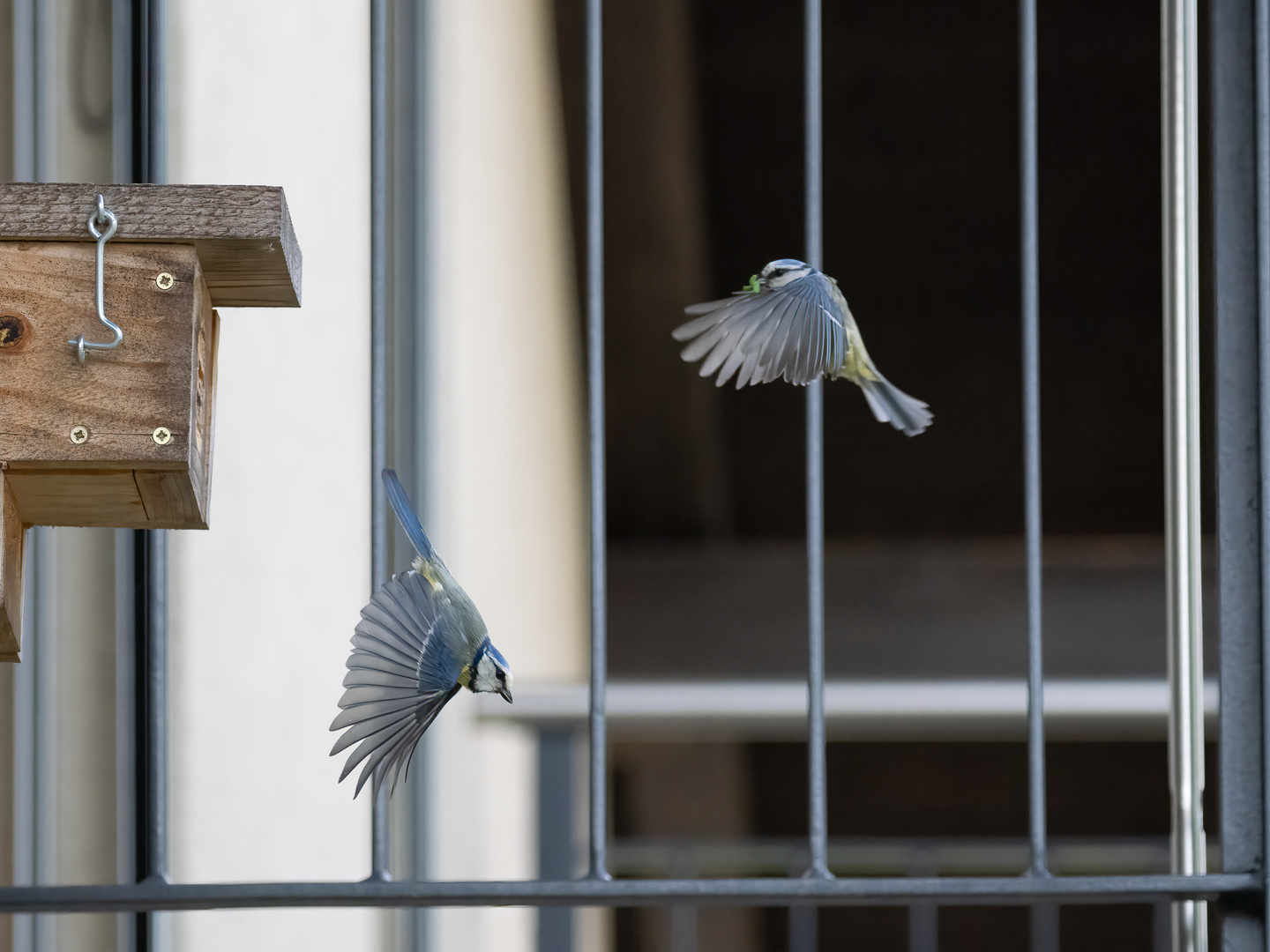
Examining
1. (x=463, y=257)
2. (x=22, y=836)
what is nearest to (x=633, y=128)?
(x=463, y=257)

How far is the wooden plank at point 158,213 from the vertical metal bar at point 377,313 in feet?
0.96

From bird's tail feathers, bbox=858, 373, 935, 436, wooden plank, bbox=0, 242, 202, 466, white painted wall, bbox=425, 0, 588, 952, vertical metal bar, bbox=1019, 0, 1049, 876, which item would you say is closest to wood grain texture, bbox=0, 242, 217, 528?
wooden plank, bbox=0, 242, 202, 466

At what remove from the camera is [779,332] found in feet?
2.35

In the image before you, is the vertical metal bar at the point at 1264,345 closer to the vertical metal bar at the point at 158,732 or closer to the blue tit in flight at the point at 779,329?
the blue tit in flight at the point at 779,329

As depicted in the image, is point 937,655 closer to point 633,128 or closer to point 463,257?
point 633,128

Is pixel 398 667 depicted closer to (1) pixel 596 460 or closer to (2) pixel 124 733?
(1) pixel 596 460

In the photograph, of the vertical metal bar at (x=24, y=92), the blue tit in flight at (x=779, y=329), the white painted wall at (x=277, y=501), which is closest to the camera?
the blue tit in flight at (x=779, y=329)

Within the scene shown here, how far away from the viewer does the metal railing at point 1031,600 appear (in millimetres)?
843

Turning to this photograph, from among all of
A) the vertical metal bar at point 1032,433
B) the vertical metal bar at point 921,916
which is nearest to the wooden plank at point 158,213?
the vertical metal bar at point 1032,433

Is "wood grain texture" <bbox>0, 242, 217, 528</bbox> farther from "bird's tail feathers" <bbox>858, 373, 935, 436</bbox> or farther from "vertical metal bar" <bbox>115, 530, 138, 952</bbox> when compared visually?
"vertical metal bar" <bbox>115, 530, 138, 952</bbox>

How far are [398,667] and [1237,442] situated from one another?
0.55 m

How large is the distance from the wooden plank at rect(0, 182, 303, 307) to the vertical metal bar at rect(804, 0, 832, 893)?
36cm

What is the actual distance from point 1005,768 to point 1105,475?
977 millimetres

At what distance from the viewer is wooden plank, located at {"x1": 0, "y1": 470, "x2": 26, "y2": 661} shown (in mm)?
582
